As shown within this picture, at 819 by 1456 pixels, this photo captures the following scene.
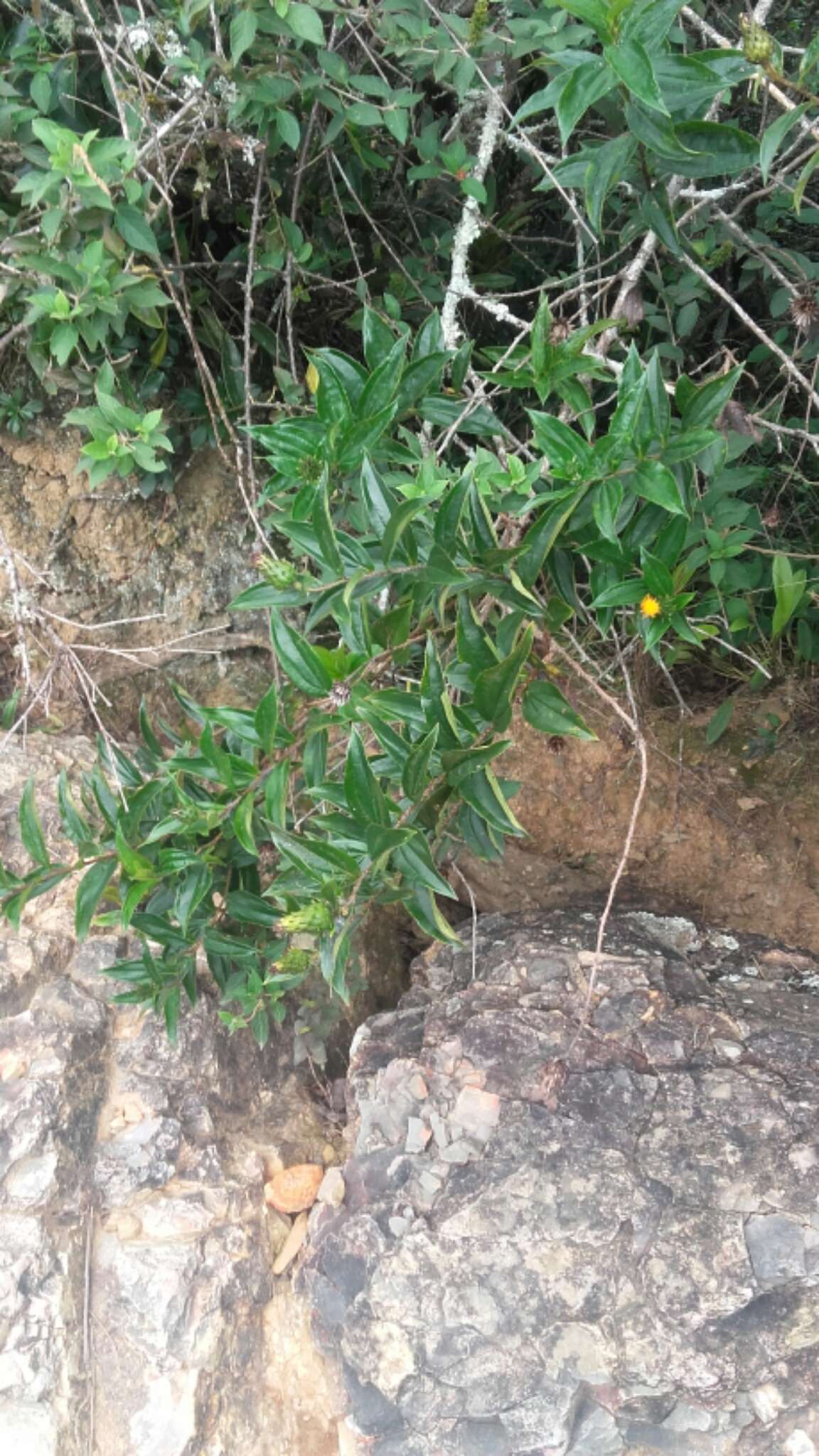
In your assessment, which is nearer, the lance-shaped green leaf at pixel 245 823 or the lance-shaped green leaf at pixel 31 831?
the lance-shaped green leaf at pixel 245 823

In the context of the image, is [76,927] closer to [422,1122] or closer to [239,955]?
[239,955]

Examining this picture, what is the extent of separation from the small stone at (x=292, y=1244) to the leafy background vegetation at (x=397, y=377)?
1.18 ft

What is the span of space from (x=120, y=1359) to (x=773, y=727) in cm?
200

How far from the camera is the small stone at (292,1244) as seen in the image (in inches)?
74.2

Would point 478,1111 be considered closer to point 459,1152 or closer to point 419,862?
point 459,1152

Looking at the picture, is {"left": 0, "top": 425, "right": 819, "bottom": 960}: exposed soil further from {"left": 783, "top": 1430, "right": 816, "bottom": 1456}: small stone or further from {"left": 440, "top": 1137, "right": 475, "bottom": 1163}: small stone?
{"left": 783, "top": 1430, "right": 816, "bottom": 1456}: small stone

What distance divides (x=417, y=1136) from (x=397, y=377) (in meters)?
1.32

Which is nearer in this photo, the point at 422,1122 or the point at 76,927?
the point at 76,927

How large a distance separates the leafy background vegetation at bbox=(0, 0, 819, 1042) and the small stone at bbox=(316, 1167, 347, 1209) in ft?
0.97

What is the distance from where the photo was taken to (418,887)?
4.92ft

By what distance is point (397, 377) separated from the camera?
144cm

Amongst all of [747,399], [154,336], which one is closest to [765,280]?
[747,399]

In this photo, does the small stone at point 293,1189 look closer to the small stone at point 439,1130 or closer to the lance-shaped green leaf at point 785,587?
the small stone at point 439,1130

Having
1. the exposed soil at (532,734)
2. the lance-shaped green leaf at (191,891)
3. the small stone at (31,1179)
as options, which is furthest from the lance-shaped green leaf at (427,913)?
the exposed soil at (532,734)
